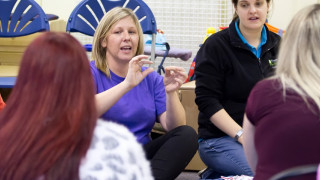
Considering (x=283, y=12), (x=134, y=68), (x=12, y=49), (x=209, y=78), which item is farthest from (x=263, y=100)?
(x=283, y=12)

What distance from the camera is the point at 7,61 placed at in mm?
3607

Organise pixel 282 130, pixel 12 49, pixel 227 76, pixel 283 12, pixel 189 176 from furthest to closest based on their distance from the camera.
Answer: pixel 283 12 → pixel 12 49 → pixel 189 176 → pixel 227 76 → pixel 282 130

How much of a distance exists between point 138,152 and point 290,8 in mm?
3743

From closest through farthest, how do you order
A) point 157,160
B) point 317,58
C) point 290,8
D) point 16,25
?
point 317,58, point 157,160, point 16,25, point 290,8

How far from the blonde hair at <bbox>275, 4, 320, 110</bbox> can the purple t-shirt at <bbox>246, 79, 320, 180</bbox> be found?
0.03 metres

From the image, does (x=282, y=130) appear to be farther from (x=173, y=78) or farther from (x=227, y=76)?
(x=227, y=76)

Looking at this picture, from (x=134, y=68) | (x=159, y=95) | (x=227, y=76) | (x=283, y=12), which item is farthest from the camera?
(x=283, y=12)

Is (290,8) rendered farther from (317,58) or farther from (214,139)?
(317,58)

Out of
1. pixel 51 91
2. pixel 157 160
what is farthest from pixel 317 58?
pixel 157 160

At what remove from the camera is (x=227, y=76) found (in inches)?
89.2

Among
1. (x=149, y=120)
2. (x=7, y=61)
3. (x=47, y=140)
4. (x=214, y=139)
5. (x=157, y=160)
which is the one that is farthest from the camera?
(x=7, y=61)

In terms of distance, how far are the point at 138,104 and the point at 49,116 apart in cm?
110

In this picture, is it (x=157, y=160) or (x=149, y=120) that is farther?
(x=149, y=120)

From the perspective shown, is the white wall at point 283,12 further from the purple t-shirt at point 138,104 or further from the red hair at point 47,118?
the red hair at point 47,118
